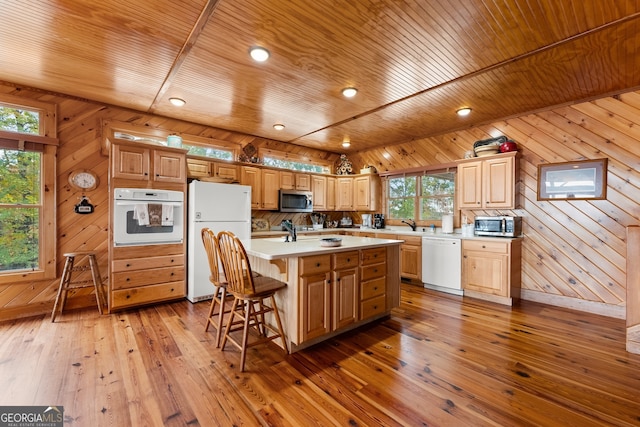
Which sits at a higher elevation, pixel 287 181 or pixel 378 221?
pixel 287 181

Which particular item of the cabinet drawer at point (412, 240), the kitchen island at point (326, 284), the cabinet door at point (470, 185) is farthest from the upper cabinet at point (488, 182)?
the kitchen island at point (326, 284)

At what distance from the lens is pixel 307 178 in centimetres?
565

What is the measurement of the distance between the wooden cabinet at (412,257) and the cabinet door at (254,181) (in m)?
2.64

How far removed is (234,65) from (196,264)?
254 cm

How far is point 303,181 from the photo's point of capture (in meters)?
5.58

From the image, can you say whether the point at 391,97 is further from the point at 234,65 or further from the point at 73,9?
the point at 73,9

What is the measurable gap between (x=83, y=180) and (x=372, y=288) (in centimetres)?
389

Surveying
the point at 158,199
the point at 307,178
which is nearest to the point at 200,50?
the point at 158,199

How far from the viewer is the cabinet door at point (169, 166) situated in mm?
3615

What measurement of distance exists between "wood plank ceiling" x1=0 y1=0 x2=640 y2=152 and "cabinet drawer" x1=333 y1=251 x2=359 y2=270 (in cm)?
187

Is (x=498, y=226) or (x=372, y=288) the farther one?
(x=498, y=226)

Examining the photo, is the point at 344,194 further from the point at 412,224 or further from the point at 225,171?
the point at 225,171

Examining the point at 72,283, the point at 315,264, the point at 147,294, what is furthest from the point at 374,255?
the point at 72,283

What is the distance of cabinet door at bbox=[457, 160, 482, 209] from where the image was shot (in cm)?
424
